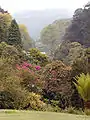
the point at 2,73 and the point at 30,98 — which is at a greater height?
the point at 2,73

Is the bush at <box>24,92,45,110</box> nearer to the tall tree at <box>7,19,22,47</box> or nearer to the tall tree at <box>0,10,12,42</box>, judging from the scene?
the tall tree at <box>7,19,22,47</box>

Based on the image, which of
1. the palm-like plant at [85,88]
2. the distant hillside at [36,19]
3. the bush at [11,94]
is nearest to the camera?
the bush at [11,94]

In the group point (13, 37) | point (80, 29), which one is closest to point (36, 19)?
point (80, 29)

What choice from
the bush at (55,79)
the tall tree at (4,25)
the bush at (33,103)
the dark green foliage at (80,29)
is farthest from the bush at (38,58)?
the bush at (33,103)

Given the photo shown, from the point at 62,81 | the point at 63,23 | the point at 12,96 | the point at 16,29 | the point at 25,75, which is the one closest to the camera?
the point at 12,96

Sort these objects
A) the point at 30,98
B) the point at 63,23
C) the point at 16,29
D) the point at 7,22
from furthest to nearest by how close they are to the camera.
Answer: the point at 63,23 → the point at 7,22 → the point at 16,29 → the point at 30,98

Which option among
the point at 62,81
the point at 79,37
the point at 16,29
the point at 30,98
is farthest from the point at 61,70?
the point at 79,37

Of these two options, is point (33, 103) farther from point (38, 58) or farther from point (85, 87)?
point (38, 58)

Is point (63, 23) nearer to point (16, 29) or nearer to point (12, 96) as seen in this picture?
point (16, 29)

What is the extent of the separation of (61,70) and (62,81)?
36.4 inches

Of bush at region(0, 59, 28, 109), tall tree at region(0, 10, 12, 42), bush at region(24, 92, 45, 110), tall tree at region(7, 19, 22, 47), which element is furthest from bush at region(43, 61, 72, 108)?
tall tree at region(0, 10, 12, 42)

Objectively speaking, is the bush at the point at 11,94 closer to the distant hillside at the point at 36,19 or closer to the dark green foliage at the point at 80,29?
the dark green foliage at the point at 80,29

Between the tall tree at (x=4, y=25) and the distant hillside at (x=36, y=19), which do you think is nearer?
the tall tree at (x=4, y=25)

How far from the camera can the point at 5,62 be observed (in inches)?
684
